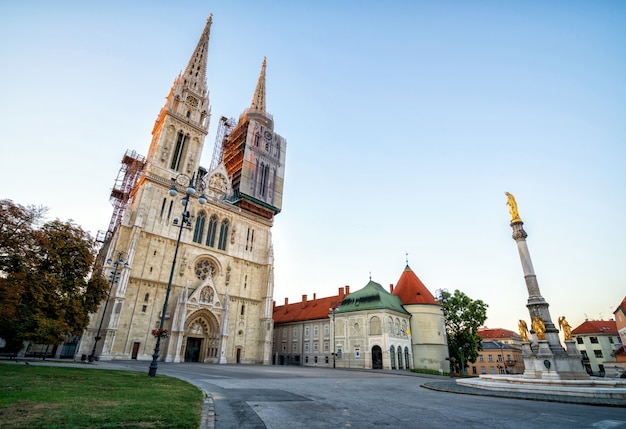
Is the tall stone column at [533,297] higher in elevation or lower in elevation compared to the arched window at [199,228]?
lower

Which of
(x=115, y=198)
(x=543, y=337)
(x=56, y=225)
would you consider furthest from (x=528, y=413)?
(x=115, y=198)

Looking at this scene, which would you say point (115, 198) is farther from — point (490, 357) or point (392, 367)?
point (490, 357)

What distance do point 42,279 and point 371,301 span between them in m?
33.7

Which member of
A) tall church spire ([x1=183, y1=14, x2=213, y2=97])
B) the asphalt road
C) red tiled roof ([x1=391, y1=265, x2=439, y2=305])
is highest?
tall church spire ([x1=183, y1=14, x2=213, y2=97])

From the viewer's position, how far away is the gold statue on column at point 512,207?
69.2 ft

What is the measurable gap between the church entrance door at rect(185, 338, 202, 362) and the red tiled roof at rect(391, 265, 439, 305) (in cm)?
2794

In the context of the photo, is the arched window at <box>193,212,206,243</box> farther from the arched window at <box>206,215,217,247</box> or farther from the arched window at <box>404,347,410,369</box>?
the arched window at <box>404,347,410,369</box>

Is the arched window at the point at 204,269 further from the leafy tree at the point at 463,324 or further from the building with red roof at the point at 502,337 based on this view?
the building with red roof at the point at 502,337

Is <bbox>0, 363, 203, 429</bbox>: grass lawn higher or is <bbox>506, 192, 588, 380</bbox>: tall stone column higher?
<bbox>506, 192, 588, 380</bbox>: tall stone column

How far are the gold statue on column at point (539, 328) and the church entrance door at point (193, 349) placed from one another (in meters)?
34.6

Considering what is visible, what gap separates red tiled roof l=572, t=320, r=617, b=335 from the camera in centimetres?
6291

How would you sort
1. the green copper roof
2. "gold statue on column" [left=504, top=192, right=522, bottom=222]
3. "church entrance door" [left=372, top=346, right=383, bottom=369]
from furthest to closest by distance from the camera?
the green copper roof → "church entrance door" [left=372, top=346, right=383, bottom=369] → "gold statue on column" [left=504, top=192, right=522, bottom=222]

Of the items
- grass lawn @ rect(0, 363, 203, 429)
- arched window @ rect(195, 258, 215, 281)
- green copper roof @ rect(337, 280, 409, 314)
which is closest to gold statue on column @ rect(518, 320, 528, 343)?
grass lawn @ rect(0, 363, 203, 429)

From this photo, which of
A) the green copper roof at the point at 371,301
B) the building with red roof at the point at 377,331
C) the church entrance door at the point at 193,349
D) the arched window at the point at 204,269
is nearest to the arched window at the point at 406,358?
the building with red roof at the point at 377,331
